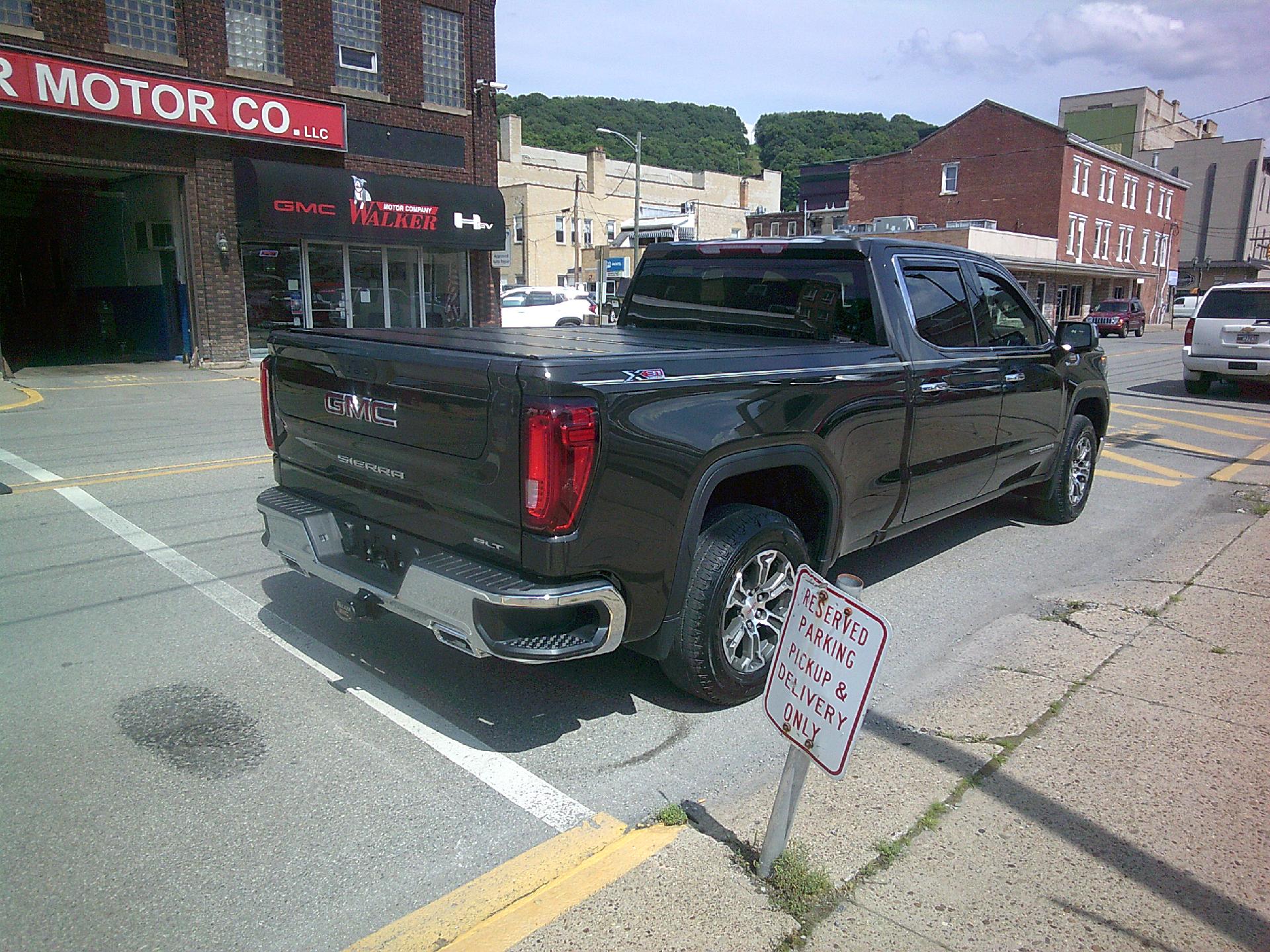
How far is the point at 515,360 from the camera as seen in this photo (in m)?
3.19

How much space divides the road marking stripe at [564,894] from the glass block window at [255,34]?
19573mm

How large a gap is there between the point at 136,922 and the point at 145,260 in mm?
21113

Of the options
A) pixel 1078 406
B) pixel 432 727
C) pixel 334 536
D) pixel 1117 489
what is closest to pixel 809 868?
pixel 432 727

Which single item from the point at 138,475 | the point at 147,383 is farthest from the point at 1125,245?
the point at 138,475

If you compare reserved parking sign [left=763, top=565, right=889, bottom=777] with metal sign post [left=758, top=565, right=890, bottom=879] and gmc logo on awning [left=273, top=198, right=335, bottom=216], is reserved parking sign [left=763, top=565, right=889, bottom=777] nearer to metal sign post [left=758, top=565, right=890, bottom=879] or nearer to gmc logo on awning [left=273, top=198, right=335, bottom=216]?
metal sign post [left=758, top=565, right=890, bottom=879]

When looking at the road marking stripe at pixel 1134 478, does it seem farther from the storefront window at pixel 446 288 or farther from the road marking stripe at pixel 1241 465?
the storefront window at pixel 446 288

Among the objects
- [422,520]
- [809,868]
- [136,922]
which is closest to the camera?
[136,922]

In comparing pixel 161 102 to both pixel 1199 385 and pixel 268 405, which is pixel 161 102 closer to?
pixel 268 405

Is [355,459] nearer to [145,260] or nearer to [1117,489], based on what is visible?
[1117,489]

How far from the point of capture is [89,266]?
23.3m

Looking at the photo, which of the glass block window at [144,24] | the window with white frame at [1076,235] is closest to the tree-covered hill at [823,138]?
the window with white frame at [1076,235]

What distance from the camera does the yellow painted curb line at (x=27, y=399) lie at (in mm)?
12922

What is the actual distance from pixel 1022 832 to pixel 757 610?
4.35 ft

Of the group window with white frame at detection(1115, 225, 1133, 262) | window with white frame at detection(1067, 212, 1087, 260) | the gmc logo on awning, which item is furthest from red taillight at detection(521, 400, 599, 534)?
window with white frame at detection(1115, 225, 1133, 262)
